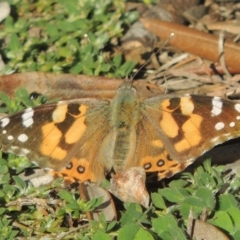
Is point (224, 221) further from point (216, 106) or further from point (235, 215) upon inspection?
point (216, 106)

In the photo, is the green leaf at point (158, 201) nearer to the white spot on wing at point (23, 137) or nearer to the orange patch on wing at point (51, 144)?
the orange patch on wing at point (51, 144)

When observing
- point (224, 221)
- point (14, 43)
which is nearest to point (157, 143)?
point (224, 221)

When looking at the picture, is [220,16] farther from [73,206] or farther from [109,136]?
[73,206]

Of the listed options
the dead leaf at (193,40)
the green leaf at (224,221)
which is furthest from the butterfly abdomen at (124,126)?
the dead leaf at (193,40)

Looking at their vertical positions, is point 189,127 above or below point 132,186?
above

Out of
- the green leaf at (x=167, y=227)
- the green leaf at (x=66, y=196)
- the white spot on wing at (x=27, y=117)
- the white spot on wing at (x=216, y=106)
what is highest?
the white spot on wing at (x=27, y=117)

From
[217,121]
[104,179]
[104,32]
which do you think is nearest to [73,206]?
[104,179]
